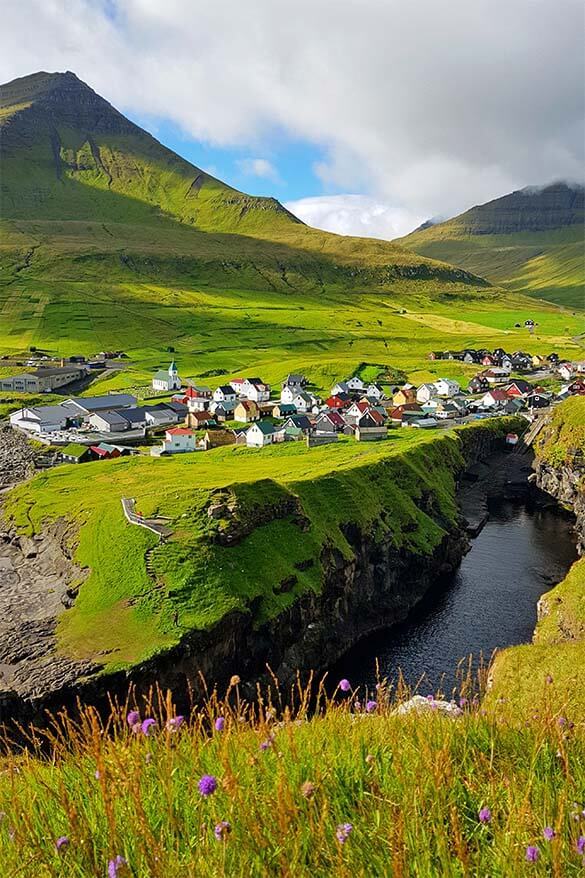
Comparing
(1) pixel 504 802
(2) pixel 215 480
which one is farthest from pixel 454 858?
(2) pixel 215 480

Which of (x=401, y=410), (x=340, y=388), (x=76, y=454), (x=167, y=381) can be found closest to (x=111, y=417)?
(x=76, y=454)

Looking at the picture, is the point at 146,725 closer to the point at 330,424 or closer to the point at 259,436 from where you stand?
the point at 259,436

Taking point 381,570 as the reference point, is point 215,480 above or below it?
above

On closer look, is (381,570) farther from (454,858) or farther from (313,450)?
(454,858)

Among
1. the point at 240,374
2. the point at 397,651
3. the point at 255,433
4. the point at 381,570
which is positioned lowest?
the point at 397,651

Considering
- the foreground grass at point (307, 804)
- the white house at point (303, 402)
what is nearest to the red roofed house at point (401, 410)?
the white house at point (303, 402)
